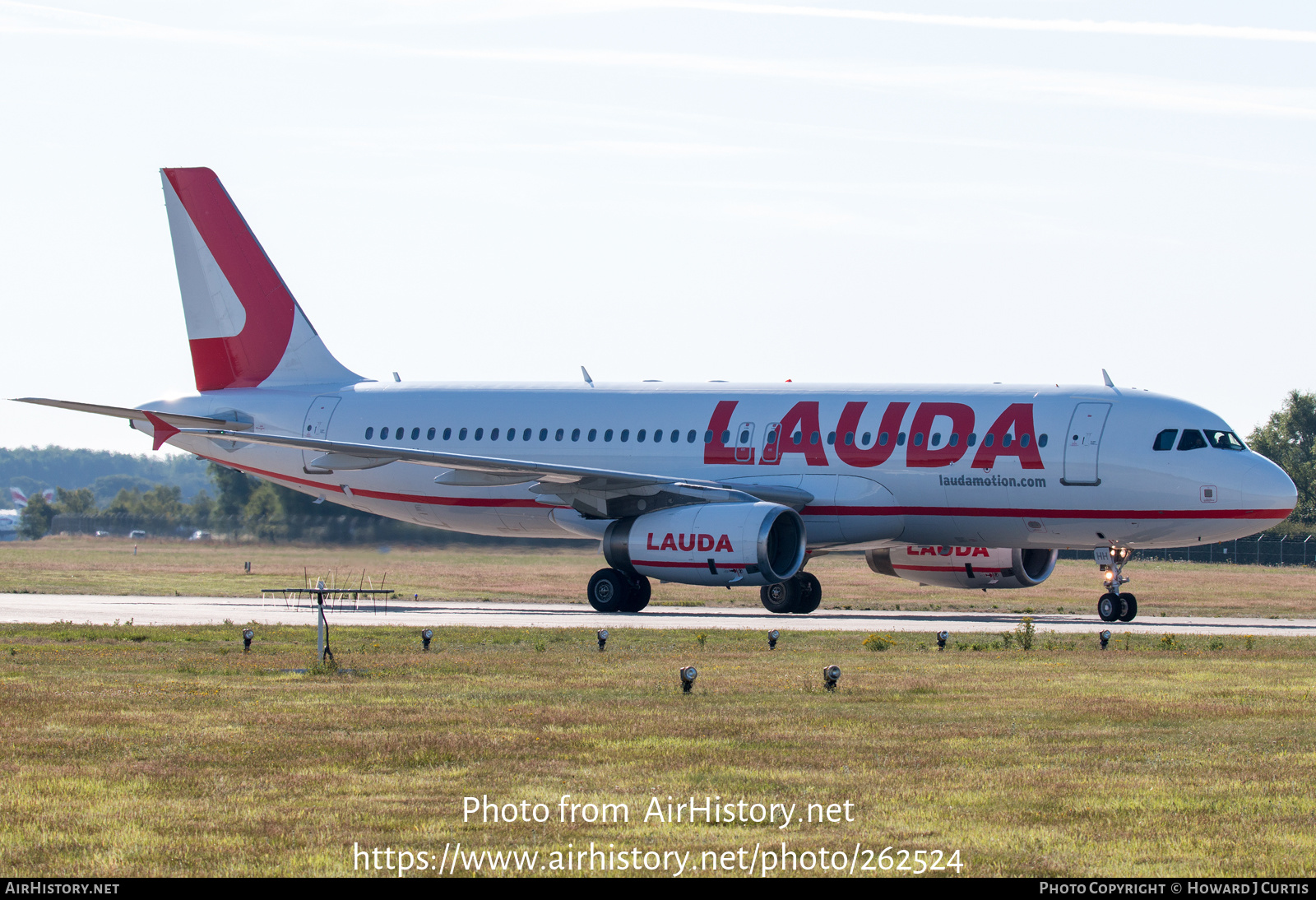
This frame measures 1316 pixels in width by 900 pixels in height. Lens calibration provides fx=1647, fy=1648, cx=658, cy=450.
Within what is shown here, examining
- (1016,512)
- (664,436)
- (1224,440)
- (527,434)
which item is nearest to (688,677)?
(1016,512)

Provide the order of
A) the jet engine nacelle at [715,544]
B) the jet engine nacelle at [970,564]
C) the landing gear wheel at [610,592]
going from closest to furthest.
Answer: the jet engine nacelle at [715,544]
the landing gear wheel at [610,592]
the jet engine nacelle at [970,564]

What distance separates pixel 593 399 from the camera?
35375 millimetres

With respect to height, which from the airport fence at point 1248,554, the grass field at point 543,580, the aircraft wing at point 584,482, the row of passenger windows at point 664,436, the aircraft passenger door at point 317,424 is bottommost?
the airport fence at point 1248,554

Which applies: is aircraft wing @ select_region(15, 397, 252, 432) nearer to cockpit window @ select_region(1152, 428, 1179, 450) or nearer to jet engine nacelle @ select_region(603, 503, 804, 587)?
jet engine nacelle @ select_region(603, 503, 804, 587)

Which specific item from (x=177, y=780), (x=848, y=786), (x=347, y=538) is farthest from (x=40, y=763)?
(x=347, y=538)

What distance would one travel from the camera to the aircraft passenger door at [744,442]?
3256cm

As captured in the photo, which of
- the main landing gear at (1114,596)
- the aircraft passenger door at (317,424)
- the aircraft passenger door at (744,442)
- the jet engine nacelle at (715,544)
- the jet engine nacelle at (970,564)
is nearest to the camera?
the jet engine nacelle at (715,544)

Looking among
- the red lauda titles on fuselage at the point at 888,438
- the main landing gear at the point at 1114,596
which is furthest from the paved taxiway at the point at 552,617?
the red lauda titles on fuselage at the point at 888,438

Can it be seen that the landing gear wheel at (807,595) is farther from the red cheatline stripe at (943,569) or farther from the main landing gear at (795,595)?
the red cheatline stripe at (943,569)

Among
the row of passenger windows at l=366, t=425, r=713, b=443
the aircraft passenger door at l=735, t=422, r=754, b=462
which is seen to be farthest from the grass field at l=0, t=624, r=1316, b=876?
the row of passenger windows at l=366, t=425, r=713, b=443

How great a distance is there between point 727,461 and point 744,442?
20.1 inches

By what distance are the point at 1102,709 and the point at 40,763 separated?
956cm

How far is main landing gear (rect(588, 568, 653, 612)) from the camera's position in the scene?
3203 cm

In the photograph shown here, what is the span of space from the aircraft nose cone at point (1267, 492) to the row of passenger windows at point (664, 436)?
360 centimetres
